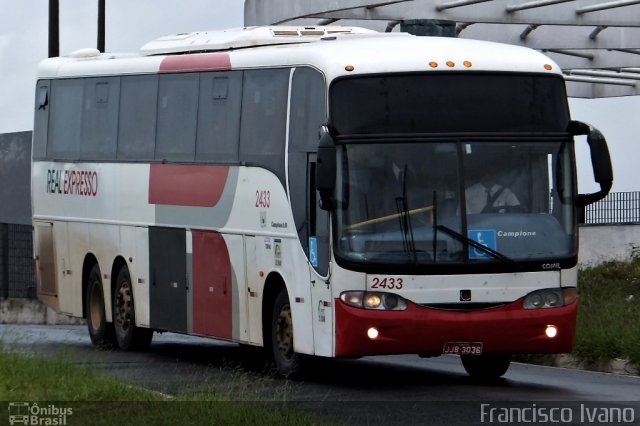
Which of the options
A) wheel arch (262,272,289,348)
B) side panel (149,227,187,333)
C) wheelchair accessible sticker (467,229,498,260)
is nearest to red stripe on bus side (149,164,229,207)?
side panel (149,227,187,333)

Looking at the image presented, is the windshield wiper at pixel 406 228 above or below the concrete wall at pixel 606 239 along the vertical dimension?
above

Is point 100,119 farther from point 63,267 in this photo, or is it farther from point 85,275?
point 63,267

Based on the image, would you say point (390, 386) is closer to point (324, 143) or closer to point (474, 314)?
point (474, 314)

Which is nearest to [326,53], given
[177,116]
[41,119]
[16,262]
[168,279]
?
[177,116]

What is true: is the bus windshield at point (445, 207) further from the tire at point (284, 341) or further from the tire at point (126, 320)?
the tire at point (126, 320)

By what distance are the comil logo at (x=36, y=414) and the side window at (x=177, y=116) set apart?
706 centimetres

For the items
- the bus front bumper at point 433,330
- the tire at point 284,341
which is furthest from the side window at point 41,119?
the bus front bumper at point 433,330

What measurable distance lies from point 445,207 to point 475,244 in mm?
431

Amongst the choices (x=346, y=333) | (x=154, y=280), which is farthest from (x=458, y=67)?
(x=154, y=280)

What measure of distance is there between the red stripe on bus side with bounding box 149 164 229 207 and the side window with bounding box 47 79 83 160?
2.77 metres

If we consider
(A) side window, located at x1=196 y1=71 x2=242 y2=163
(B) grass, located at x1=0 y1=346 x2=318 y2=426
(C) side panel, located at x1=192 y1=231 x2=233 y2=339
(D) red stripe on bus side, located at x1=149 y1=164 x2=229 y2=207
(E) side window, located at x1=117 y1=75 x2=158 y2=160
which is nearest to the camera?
(B) grass, located at x1=0 y1=346 x2=318 y2=426

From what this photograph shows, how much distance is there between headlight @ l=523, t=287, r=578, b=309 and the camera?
55.7 feet

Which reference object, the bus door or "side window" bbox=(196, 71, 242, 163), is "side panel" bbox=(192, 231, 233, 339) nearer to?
"side window" bbox=(196, 71, 242, 163)

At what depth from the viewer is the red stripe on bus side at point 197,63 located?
2011cm
